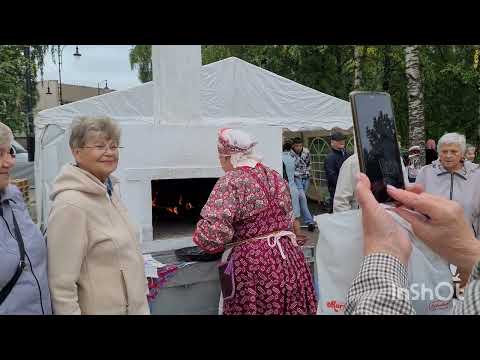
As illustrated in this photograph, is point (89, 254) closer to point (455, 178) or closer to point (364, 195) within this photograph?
point (364, 195)

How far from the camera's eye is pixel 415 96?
9195 millimetres

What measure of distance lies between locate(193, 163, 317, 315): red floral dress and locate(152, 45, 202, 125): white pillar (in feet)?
7.18

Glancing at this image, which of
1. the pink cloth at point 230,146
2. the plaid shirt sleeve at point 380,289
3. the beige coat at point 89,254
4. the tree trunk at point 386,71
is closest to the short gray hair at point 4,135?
the beige coat at point 89,254

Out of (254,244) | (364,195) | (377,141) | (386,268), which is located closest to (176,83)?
(254,244)

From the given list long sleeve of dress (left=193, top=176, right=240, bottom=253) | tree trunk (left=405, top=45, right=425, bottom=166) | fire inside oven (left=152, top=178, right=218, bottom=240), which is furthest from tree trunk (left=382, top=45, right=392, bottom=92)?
long sleeve of dress (left=193, top=176, right=240, bottom=253)

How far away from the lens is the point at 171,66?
4797mm

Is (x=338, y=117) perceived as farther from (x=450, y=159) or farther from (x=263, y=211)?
(x=263, y=211)

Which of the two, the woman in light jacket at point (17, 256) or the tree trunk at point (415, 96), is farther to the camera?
the tree trunk at point (415, 96)

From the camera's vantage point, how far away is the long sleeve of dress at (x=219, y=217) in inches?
108

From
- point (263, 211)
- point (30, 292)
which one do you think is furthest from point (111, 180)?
point (263, 211)

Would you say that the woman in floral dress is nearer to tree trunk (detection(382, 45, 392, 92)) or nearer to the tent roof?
the tent roof

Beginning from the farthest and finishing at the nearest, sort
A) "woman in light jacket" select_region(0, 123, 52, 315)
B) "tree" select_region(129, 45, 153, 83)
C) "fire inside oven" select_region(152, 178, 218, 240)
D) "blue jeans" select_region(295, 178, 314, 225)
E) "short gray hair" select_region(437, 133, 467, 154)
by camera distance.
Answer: "tree" select_region(129, 45, 153, 83), "blue jeans" select_region(295, 178, 314, 225), "fire inside oven" select_region(152, 178, 218, 240), "short gray hair" select_region(437, 133, 467, 154), "woman in light jacket" select_region(0, 123, 52, 315)

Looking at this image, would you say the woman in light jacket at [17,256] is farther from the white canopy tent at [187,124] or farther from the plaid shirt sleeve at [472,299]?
the white canopy tent at [187,124]

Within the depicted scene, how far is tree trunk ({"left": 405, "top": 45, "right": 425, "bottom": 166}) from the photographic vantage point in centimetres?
904
